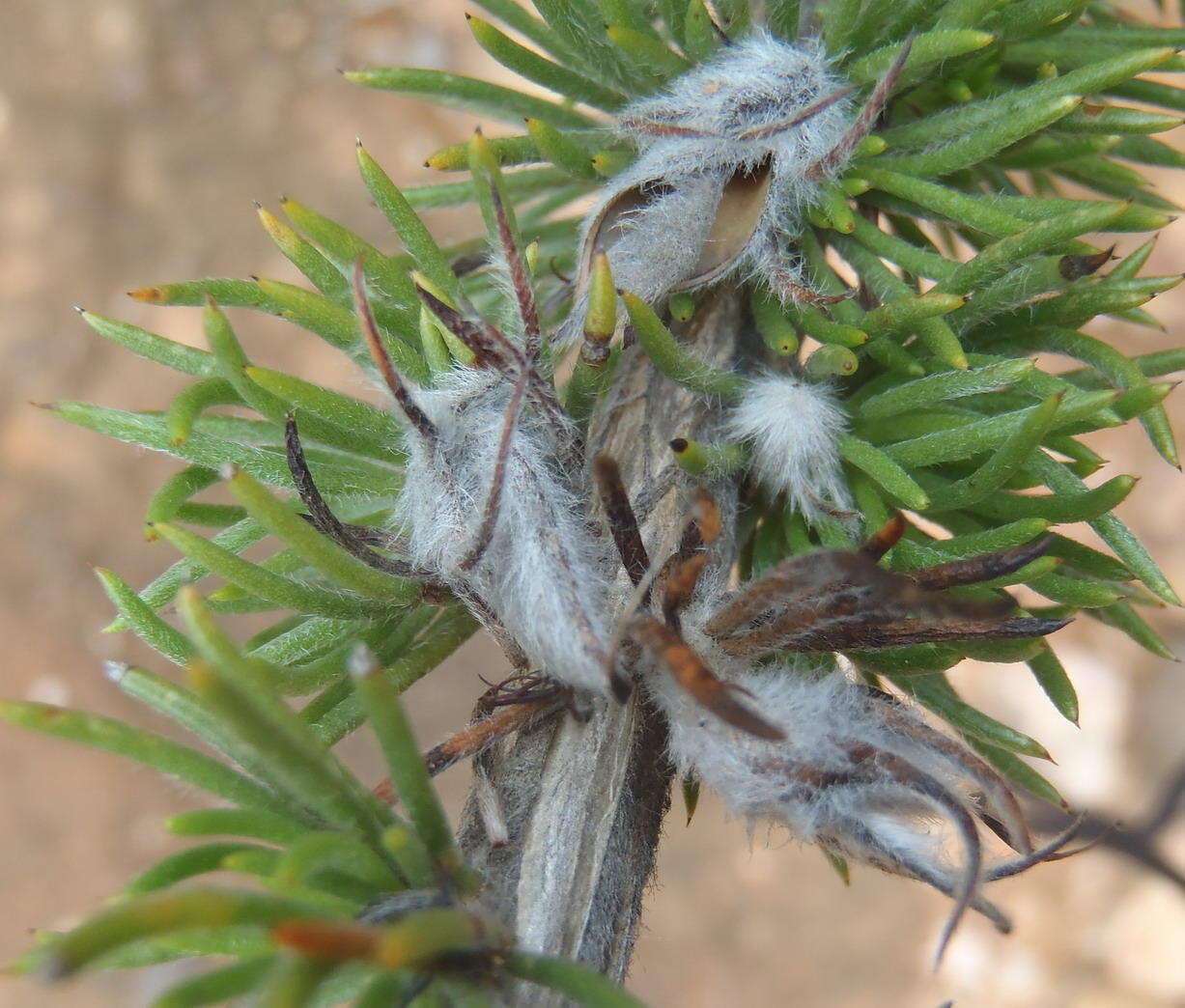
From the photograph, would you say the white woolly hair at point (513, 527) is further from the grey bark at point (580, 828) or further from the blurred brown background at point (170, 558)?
the blurred brown background at point (170, 558)

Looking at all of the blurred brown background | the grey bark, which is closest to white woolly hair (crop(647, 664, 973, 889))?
the grey bark

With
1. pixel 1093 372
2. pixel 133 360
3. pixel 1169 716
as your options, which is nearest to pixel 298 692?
pixel 1093 372

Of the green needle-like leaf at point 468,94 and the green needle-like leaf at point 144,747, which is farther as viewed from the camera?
the green needle-like leaf at point 468,94

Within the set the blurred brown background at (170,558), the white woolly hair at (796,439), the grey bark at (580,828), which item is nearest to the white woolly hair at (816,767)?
the grey bark at (580,828)

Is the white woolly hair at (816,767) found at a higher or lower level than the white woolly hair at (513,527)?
lower

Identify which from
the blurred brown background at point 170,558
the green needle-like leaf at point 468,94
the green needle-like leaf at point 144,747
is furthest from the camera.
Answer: the blurred brown background at point 170,558

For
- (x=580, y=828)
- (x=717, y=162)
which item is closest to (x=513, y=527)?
(x=580, y=828)

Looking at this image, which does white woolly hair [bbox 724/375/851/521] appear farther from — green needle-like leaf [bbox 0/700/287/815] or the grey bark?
green needle-like leaf [bbox 0/700/287/815]

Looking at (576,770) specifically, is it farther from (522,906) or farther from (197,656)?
(197,656)
